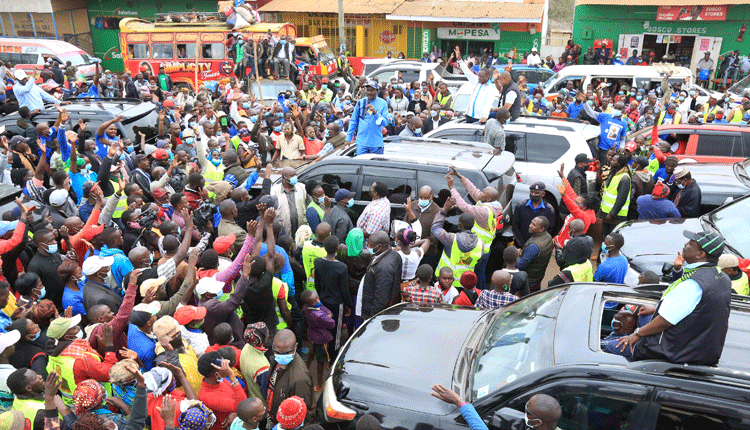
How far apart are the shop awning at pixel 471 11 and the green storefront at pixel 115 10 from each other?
11488 millimetres

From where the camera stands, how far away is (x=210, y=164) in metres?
8.05

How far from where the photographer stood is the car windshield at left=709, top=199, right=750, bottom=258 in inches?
237

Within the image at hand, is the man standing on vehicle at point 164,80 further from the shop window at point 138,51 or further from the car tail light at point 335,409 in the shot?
the car tail light at point 335,409

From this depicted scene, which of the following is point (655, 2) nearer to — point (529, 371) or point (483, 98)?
point (483, 98)

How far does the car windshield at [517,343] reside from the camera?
11.4 ft

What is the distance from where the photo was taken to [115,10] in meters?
30.5

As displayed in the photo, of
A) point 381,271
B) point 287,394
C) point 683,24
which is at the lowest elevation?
point 287,394

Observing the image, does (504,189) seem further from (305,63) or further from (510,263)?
(305,63)

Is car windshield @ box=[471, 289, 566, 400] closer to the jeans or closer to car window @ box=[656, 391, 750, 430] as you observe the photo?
car window @ box=[656, 391, 750, 430]

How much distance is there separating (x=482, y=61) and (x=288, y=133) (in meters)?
19.7

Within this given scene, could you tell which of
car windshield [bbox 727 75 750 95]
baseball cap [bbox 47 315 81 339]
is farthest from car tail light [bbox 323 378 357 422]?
car windshield [bbox 727 75 750 95]

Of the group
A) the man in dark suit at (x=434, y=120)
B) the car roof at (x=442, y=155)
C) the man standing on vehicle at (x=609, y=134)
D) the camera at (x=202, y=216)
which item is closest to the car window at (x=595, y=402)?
the car roof at (x=442, y=155)

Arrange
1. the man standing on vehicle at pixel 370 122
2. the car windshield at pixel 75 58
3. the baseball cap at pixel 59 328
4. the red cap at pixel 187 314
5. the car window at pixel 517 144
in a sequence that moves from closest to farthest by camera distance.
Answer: the baseball cap at pixel 59 328 < the red cap at pixel 187 314 < the man standing on vehicle at pixel 370 122 < the car window at pixel 517 144 < the car windshield at pixel 75 58

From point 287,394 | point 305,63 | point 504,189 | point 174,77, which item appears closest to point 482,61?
point 305,63
